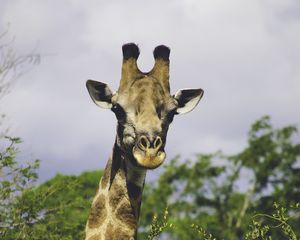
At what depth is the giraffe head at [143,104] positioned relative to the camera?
6.75 meters

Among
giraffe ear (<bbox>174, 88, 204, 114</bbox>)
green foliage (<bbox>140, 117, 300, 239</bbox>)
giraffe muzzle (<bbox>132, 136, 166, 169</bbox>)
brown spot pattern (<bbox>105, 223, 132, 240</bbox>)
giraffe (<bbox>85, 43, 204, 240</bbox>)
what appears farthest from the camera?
green foliage (<bbox>140, 117, 300, 239</bbox>)

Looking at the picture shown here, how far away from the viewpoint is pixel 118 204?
7.32 metres

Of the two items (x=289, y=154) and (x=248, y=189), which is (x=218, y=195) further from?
(x=289, y=154)

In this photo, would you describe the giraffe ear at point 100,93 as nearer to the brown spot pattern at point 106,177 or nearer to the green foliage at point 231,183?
the brown spot pattern at point 106,177

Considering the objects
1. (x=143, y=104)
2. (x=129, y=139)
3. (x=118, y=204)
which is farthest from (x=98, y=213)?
(x=143, y=104)

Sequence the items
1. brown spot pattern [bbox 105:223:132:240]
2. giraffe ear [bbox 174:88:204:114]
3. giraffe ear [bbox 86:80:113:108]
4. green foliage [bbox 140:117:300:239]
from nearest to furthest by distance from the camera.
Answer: brown spot pattern [bbox 105:223:132:240]
giraffe ear [bbox 86:80:113:108]
giraffe ear [bbox 174:88:204:114]
green foliage [bbox 140:117:300:239]

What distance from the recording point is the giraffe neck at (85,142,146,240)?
283 inches

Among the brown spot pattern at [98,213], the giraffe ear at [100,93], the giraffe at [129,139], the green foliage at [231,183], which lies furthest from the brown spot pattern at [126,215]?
the green foliage at [231,183]

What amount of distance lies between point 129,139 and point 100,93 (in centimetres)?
95

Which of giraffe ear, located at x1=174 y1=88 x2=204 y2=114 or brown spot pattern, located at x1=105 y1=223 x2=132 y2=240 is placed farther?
giraffe ear, located at x1=174 y1=88 x2=204 y2=114

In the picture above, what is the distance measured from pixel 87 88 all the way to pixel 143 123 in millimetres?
1257

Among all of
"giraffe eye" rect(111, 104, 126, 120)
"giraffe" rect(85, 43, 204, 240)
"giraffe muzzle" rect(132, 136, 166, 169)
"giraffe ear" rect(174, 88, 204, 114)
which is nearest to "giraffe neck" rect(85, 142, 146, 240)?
"giraffe" rect(85, 43, 204, 240)

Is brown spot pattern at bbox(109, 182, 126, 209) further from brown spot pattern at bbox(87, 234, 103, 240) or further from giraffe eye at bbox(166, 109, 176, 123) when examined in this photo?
giraffe eye at bbox(166, 109, 176, 123)

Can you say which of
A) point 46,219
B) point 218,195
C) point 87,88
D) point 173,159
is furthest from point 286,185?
point 87,88
